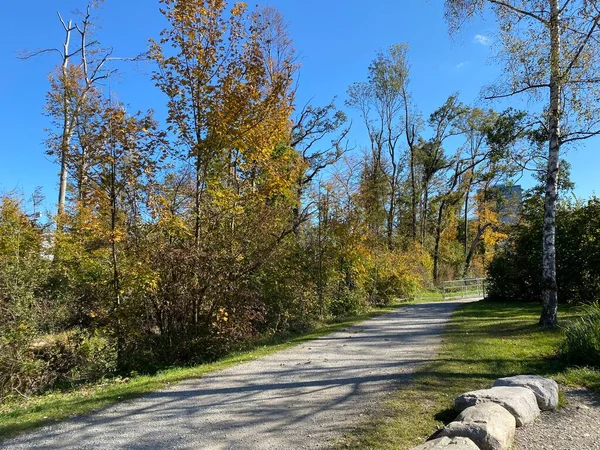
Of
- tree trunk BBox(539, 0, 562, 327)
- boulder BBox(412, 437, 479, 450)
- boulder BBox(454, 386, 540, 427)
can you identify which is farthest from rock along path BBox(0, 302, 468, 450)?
tree trunk BBox(539, 0, 562, 327)

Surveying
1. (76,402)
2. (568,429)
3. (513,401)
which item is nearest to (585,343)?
(568,429)

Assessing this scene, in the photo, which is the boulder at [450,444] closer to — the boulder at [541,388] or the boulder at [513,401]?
the boulder at [513,401]

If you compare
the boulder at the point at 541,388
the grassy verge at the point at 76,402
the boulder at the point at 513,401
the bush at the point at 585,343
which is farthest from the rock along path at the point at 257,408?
the bush at the point at 585,343

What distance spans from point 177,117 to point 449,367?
7643 millimetres

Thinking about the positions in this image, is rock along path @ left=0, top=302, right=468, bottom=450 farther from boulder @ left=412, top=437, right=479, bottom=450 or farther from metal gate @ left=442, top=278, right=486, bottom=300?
metal gate @ left=442, top=278, right=486, bottom=300

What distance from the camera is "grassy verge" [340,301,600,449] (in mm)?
4508

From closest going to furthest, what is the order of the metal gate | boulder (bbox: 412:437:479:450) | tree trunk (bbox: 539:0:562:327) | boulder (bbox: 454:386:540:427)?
boulder (bbox: 412:437:479:450) < boulder (bbox: 454:386:540:427) < tree trunk (bbox: 539:0:562:327) < the metal gate

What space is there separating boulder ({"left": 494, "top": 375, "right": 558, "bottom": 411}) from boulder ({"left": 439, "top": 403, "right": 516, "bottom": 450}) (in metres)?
0.97

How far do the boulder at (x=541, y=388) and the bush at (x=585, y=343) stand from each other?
1971mm

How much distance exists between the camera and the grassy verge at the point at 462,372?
451 cm

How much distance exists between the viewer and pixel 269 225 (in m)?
12.3

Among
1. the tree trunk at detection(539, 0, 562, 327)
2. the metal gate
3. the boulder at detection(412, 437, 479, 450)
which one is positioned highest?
the tree trunk at detection(539, 0, 562, 327)

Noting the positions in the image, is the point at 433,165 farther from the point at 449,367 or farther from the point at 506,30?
the point at 449,367

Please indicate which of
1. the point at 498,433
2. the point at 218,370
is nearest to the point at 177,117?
the point at 218,370
